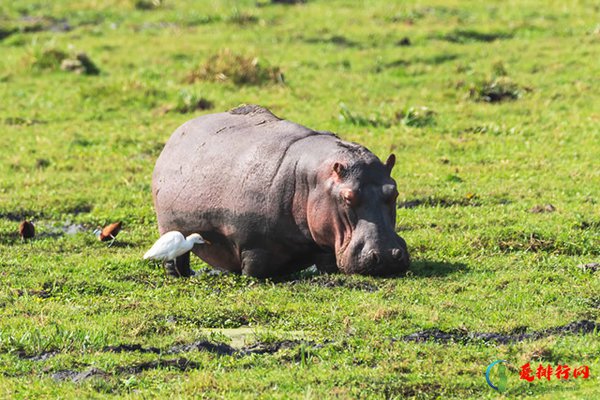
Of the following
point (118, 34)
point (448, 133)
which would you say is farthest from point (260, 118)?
point (118, 34)

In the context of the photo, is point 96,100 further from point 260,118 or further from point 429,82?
point 260,118

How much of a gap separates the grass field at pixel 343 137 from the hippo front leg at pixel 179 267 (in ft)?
0.60

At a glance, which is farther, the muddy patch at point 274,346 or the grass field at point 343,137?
the muddy patch at point 274,346

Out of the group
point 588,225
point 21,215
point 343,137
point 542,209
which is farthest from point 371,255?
point 343,137

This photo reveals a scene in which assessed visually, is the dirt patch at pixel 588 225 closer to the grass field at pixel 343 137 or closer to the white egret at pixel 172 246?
the grass field at pixel 343 137

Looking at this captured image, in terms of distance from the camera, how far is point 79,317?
8.70 m

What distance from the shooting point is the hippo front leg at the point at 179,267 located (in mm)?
10125

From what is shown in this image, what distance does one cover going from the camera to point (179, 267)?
10.2 m

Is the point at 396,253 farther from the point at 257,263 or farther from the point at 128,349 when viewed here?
the point at 128,349

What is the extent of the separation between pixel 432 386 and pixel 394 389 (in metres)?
0.22

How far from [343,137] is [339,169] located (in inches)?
248

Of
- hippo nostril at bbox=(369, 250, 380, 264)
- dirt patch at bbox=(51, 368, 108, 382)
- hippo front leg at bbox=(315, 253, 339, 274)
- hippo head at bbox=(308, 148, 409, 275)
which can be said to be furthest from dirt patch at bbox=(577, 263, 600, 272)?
dirt patch at bbox=(51, 368, 108, 382)

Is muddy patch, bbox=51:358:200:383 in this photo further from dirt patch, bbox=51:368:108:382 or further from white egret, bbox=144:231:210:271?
white egret, bbox=144:231:210:271

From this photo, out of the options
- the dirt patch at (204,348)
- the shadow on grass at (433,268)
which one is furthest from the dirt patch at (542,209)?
the dirt patch at (204,348)
